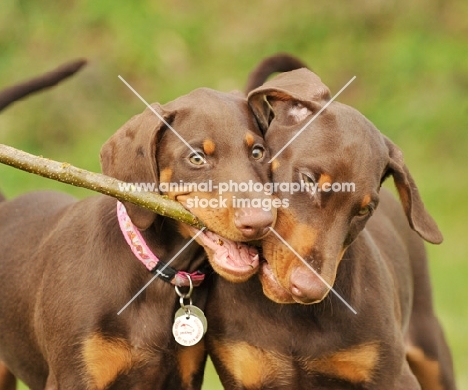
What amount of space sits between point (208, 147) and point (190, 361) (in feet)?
3.23

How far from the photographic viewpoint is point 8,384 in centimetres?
637

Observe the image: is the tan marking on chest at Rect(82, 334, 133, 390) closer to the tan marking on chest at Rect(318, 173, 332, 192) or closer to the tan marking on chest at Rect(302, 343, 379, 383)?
the tan marking on chest at Rect(302, 343, 379, 383)

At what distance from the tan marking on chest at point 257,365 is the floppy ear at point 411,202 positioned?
79cm

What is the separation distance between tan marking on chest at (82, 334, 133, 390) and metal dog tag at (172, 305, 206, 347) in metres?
0.23

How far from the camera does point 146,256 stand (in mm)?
4965

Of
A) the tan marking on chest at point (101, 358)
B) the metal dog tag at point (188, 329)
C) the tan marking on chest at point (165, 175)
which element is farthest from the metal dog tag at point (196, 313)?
the tan marking on chest at point (165, 175)

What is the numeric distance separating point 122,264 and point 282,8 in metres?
8.10

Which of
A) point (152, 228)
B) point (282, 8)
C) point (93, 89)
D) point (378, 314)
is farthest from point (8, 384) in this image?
point (282, 8)

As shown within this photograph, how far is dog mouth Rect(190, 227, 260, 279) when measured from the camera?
15.2 feet

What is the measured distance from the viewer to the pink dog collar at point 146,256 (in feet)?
16.3

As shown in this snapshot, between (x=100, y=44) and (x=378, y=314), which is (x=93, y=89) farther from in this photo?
(x=378, y=314)

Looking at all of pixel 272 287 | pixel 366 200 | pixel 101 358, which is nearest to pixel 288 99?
pixel 366 200

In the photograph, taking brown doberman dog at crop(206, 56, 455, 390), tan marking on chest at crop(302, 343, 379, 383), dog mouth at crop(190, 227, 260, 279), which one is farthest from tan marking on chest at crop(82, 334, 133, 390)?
tan marking on chest at crop(302, 343, 379, 383)

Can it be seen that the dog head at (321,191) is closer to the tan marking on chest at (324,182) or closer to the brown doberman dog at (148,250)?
the tan marking on chest at (324,182)
